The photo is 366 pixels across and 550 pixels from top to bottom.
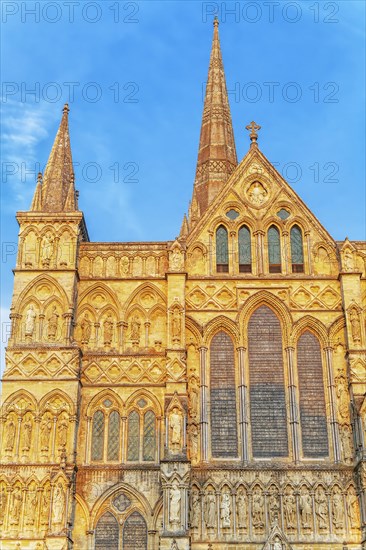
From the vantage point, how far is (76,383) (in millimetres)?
28938

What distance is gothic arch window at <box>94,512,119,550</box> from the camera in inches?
1080

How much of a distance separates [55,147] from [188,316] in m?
9.48

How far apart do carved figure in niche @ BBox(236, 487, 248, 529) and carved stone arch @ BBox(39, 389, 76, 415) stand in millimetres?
6131

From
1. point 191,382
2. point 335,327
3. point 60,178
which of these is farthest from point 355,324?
point 60,178

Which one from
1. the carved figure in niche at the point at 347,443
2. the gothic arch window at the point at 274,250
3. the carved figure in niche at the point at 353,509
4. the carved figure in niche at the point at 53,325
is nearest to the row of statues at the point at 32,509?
the carved figure in niche at the point at 53,325

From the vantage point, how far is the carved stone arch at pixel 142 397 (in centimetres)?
2933

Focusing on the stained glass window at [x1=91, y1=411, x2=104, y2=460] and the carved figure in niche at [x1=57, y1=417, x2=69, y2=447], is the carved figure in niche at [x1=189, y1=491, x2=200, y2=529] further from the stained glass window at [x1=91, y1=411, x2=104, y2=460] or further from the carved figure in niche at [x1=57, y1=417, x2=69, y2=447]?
the carved figure in niche at [x1=57, y1=417, x2=69, y2=447]

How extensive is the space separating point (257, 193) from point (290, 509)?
40.2ft

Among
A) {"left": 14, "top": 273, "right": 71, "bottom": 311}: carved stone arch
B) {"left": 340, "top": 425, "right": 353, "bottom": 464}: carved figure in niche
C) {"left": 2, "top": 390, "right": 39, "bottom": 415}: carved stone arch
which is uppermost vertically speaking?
{"left": 14, "top": 273, "right": 71, "bottom": 311}: carved stone arch

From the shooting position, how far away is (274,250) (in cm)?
3234

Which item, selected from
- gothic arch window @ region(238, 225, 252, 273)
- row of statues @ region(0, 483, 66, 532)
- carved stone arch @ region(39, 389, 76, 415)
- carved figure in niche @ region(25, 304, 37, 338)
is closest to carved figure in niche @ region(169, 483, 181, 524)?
row of statues @ region(0, 483, 66, 532)

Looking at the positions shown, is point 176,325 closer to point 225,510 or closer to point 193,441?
point 193,441

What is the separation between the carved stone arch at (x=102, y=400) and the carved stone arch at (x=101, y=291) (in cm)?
330

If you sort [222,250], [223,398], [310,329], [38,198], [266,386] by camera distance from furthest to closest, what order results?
1. [38,198]
2. [222,250]
3. [310,329]
4. [266,386]
5. [223,398]
